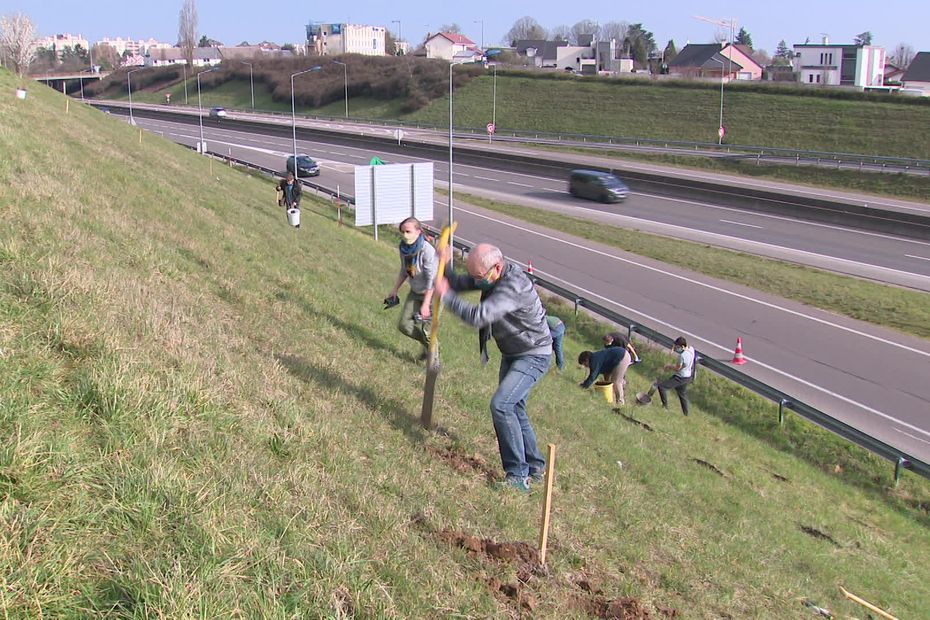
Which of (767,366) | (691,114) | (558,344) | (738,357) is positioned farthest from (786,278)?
(691,114)

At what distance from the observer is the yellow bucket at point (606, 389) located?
1285 centimetres

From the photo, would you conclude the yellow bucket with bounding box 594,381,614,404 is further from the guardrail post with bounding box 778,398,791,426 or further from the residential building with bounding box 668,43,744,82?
the residential building with bounding box 668,43,744,82

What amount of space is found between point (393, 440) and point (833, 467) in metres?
10.2

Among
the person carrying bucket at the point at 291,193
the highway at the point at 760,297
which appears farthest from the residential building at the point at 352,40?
the person carrying bucket at the point at 291,193

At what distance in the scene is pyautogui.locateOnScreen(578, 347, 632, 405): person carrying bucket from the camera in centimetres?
1293

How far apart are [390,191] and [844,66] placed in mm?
110668

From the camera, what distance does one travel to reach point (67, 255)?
7266mm

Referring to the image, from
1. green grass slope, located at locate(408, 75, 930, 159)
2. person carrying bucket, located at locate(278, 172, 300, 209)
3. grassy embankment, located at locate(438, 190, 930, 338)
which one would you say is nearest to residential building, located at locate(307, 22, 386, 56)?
green grass slope, located at locate(408, 75, 930, 159)

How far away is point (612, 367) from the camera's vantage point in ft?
43.3

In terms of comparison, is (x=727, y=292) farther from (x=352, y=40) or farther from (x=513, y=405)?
(x=352, y=40)

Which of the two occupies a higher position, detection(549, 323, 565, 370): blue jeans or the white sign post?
the white sign post

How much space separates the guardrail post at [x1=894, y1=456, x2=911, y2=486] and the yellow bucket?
4.68 meters

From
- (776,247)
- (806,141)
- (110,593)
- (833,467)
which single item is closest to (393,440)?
(110,593)

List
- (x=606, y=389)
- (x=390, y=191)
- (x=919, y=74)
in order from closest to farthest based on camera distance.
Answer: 1. (x=606, y=389)
2. (x=390, y=191)
3. (x=919, y=74)
